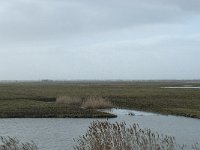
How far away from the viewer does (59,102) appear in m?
60.0

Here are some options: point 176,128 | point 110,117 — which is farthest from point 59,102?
point 176,128

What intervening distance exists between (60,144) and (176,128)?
12.0 m

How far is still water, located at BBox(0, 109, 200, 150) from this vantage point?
86.9ft

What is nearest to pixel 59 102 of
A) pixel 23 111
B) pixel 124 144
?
pixel 23 111

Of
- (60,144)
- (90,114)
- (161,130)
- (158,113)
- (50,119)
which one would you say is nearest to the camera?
(60,144)

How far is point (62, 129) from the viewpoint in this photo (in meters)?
32.8

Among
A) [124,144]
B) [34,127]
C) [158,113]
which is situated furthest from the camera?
[158,113]

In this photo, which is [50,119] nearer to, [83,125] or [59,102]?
[83,125]

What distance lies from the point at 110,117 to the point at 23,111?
34.1 ft

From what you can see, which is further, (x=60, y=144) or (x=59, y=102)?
(x=59, y=102)

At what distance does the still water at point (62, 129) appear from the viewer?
2648 centimetres

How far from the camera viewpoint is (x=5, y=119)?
4097 cm

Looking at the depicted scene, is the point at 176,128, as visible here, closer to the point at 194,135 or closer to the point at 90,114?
the point at 194,135

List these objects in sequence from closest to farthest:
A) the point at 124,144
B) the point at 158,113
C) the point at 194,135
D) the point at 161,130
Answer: the point at 124,144
the point at 194,135
the point at 161,130
the point at 158,113
